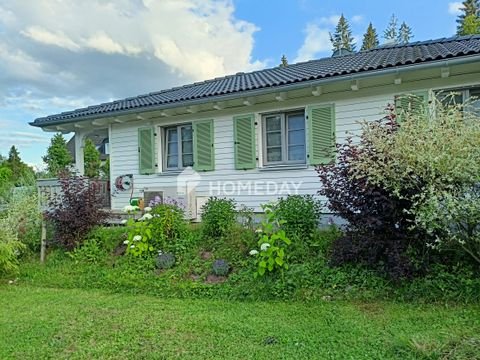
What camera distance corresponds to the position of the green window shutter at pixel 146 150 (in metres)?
9.45

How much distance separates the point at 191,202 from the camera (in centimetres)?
866

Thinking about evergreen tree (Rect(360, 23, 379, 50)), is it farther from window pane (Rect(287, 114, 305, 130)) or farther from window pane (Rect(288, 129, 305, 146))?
window pane (Rect(288, 129, 305, 146))

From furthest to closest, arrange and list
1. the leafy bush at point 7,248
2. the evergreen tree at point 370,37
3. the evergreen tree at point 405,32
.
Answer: the evergreen tree at point 370,37, the evergreen tree at point 405,32, the leafy bush at point 7,248

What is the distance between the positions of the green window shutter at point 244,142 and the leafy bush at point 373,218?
3.31 m

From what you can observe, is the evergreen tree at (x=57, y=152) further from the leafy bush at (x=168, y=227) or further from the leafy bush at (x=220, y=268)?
the leafy bush at (x=220, y=268)

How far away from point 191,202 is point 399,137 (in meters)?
5.50

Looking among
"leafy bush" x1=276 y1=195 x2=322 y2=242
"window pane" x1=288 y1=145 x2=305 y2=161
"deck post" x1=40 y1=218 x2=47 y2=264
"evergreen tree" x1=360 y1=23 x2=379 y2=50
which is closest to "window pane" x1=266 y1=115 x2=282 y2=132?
"window pane" x1=288 y1=145 x2=305 y2=161

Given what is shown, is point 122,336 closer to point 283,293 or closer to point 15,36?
point 283,293

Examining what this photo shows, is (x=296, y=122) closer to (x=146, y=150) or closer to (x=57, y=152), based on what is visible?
(x=146, y=150)

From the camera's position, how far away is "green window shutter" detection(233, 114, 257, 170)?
8.11 m

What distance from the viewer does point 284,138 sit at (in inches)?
315

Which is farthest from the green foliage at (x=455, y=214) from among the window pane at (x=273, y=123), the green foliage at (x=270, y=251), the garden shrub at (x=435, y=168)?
the window pane at (x=273, y=123)

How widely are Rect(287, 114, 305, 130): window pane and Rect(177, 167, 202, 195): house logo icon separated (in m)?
2.48

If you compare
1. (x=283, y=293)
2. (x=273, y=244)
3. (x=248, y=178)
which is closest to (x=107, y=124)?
(x=248, y=178)
